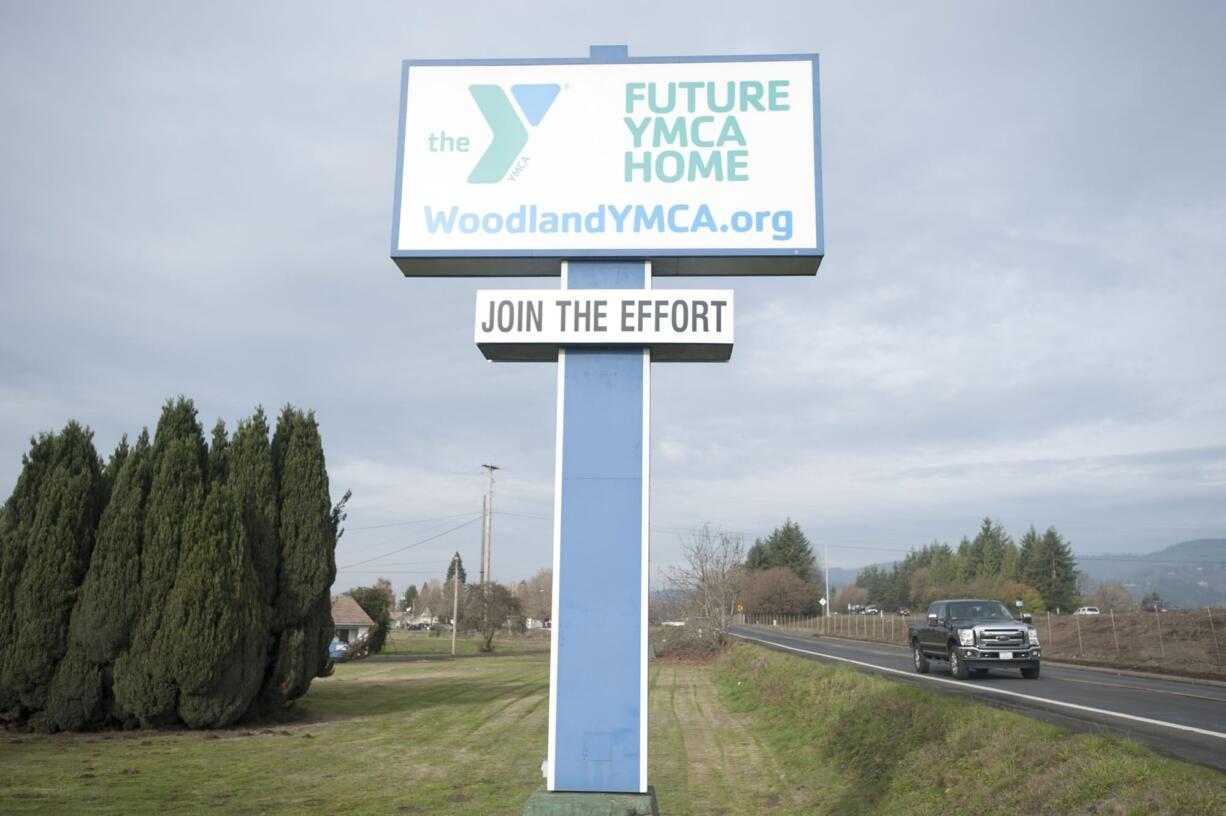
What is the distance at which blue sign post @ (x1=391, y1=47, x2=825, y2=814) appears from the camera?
20.5ft

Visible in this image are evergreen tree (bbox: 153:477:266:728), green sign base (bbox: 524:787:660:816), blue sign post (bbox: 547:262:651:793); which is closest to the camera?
green sign base (bbox: 524:787:660:816)

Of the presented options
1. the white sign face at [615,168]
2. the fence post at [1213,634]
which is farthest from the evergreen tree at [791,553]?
the white sign face at [615,168]

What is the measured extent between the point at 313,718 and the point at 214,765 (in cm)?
583

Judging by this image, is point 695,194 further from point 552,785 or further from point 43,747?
point 43,747

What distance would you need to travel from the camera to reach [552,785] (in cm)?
600

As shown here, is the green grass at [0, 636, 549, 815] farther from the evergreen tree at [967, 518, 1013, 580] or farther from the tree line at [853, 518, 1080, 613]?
the evergreen tree at [967, 518, 1013, 580]

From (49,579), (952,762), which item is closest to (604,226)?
(952,762)

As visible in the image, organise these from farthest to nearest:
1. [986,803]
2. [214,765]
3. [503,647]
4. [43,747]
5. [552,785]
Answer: [503,647] → [43,747] → [214,765] → [986,803] → [552,785]

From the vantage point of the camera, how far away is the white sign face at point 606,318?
21.3 feet

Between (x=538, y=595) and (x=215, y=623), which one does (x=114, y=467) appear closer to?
(x=215, y=623)

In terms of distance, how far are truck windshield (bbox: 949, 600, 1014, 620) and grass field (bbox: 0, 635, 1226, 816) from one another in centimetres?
450

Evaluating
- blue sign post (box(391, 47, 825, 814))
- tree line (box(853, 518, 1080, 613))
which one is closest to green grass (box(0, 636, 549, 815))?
blue sign post (box(391, 47, 825, 814))

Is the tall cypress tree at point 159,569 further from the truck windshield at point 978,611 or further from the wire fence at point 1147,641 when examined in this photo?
the wire fence at point 1147,641

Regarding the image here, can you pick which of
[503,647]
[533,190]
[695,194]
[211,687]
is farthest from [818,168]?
[503,647]
